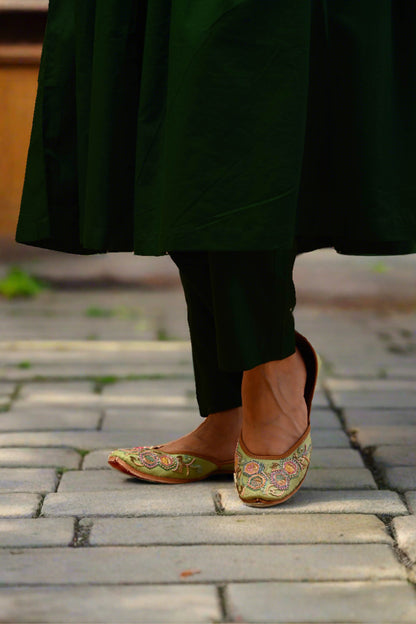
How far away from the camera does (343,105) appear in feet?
5.64

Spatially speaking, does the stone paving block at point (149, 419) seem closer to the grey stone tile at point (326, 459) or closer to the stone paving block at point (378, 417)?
the grey stone tile at point (326, 459)

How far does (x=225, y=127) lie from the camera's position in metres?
1.60

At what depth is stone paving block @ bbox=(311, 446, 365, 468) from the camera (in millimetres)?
2123

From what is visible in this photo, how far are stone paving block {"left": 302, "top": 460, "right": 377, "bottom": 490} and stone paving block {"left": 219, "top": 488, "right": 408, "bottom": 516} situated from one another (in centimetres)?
4

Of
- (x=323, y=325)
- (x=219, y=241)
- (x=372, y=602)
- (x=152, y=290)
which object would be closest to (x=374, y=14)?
(x=219, y=241)

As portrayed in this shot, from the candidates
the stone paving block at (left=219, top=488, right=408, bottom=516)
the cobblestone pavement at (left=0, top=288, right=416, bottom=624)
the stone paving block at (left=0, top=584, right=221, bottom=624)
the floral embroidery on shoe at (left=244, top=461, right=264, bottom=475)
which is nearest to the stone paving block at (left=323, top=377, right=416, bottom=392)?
the cobblestone pavement at (left=0, top=288, right=416, bottom=624)

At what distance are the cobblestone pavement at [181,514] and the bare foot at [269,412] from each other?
12 cm

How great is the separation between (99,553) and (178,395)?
4.19 ft

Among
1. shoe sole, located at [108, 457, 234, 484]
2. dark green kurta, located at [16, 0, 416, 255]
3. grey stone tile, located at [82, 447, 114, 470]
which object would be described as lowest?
grey stone tile, located at [82, 447, 114, 470]

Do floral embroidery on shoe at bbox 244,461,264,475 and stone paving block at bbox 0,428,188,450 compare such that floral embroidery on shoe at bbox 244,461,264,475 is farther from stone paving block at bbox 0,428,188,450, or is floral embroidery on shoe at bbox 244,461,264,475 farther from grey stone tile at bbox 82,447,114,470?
stone paving block at bbox 0,428,188,450

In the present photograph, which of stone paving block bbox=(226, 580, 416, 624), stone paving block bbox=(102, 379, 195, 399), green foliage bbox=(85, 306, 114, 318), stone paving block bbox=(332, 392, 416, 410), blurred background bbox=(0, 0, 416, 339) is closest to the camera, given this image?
stone paving block bbox=(226, 580, 416, 624)

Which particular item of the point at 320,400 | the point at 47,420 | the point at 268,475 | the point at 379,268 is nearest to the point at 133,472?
the point at 268,475

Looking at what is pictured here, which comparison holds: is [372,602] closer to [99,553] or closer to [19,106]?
[99,553]

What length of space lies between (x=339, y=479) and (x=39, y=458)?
0.66 metres
